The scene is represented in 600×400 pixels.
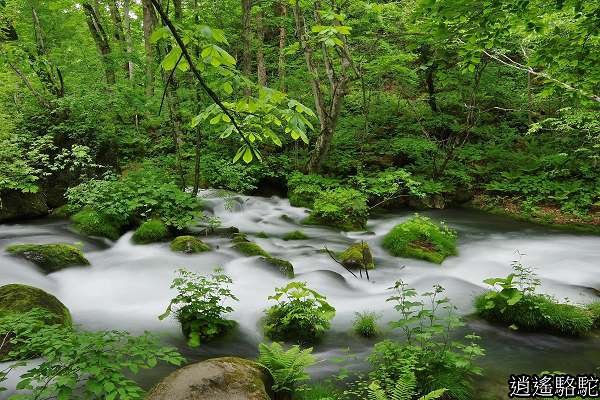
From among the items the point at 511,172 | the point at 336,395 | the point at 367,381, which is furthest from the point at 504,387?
the point at 511,172

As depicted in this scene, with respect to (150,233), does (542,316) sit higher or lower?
lower

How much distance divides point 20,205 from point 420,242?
394 inches

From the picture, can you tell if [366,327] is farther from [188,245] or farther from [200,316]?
[188,245]

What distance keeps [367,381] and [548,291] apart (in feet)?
15.2

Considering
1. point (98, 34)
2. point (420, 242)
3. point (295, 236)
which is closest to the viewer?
point (420, 242)

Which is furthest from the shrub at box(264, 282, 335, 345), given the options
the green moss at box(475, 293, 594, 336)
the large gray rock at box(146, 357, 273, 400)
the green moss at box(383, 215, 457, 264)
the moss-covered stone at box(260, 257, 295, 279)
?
the green moss at box(383, 215, 457, 264)

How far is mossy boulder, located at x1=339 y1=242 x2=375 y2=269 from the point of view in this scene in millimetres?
8328

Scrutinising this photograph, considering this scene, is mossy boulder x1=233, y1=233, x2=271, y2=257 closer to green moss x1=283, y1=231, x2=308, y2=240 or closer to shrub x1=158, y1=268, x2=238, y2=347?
green moss x1=283, y1=231, x2=308, y2=240

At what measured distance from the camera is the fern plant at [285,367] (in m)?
4.18

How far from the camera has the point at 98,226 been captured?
31.6ft

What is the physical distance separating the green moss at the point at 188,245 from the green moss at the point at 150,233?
73 centimetres

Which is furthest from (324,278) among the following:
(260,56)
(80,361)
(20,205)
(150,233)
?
(260,56)

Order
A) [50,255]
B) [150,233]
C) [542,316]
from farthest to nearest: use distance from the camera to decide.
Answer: [150,233] → [50,255] → [542,316]

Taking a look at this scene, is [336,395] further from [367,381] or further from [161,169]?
[161,169]
